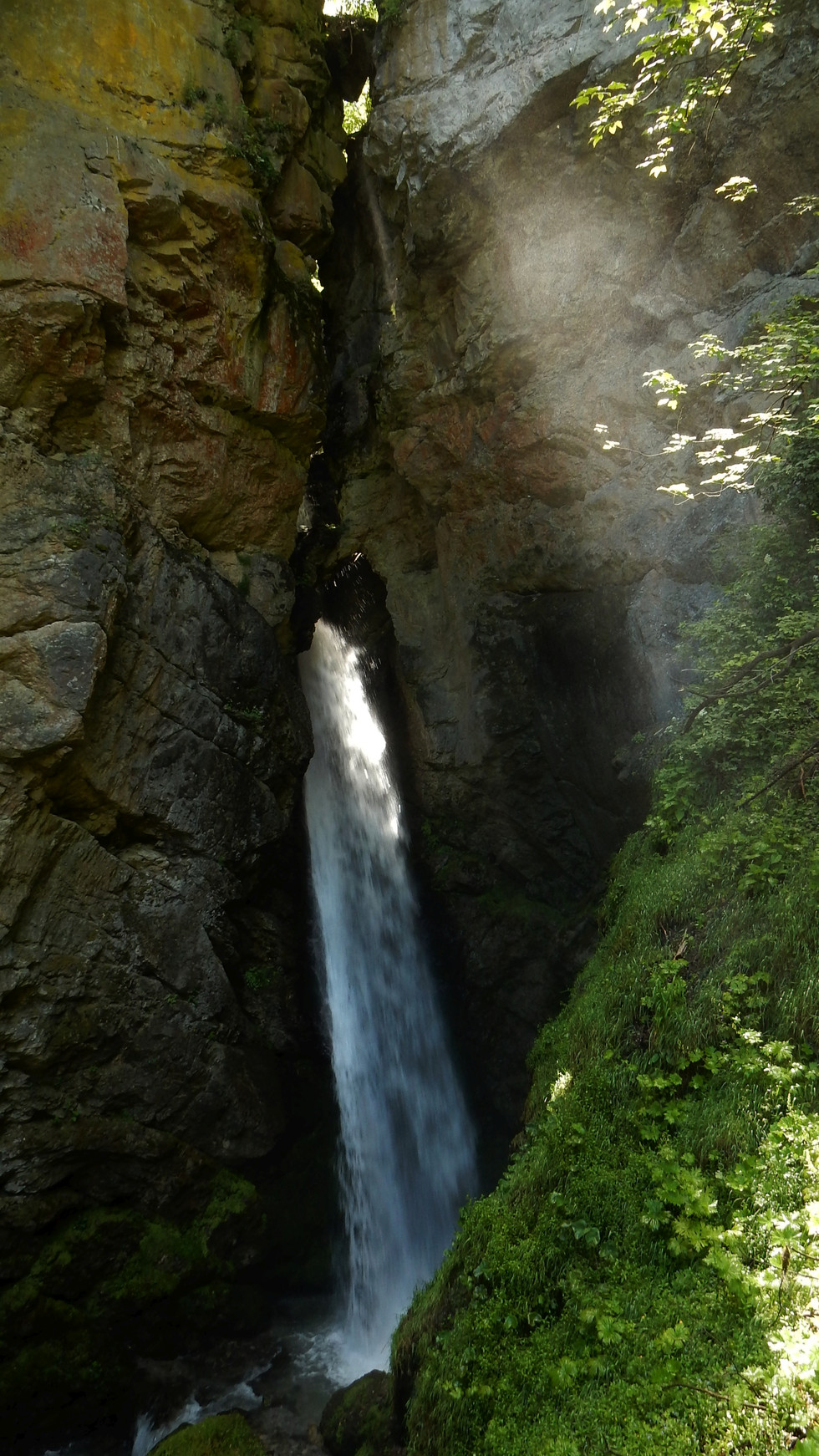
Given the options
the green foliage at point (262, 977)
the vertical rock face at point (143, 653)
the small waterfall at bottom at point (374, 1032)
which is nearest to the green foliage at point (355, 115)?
the vertical rock face at point (143, 653)

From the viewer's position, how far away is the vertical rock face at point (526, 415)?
9711mm

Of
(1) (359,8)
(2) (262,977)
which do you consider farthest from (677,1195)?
(1) (359,8)

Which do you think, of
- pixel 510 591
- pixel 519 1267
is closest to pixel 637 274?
pixel 510 591

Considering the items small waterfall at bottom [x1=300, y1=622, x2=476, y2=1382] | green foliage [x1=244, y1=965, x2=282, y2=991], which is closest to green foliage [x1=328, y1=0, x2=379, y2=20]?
small waterfall at bottom [x1=300, y1=622, x2=476, y2=1382]

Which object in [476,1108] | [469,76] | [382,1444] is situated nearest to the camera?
[382,1444]

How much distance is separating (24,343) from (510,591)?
739 cm

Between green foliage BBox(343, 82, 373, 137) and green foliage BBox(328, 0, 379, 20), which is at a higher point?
green foliage BBox(328, 0, 379, 20)

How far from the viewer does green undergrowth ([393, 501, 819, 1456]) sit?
11.5ft

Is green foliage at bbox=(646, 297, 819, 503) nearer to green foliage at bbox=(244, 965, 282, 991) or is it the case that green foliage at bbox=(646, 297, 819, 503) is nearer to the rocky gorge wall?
the rocky gorge wall

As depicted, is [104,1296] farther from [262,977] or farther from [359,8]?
[359,8]

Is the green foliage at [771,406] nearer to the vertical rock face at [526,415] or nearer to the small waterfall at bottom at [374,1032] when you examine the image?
the vertical rock face at [526,415]

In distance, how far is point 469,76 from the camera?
10945 mm

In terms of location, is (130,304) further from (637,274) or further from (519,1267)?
(519,1267)

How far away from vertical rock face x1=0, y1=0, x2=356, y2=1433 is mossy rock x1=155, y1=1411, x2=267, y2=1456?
5.73 ft
